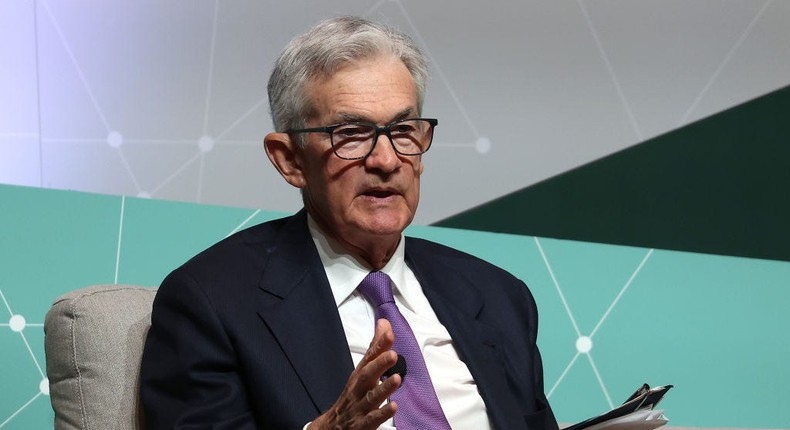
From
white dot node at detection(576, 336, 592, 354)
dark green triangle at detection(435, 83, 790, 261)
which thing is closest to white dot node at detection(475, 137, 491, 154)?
dark green triangle at detection(435, 83, 790, 261)

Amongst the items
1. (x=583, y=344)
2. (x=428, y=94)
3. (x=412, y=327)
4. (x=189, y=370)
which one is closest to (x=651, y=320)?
(x=583, y=344)

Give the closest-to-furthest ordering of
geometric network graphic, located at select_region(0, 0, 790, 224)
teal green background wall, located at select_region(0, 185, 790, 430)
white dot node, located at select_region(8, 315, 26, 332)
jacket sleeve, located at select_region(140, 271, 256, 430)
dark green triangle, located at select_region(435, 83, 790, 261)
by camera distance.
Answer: jacket sleeve, located at select_region(140, 271, 256, 430)
white dot node, located at select_region(8, 315, 26, 332)
geometric network graphic, located at select_region(0, 0, 790, 224)
teal green background wall, located at select_region(0, 185, 790, 430)
dark green triangle, located at select_region(435, 83, 790, 261)

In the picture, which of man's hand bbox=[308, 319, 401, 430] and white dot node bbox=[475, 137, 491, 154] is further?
white dot node bbox=[475, 137, 491, 154]

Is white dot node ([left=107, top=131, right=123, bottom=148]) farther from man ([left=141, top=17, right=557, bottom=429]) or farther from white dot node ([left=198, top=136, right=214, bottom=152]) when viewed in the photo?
man ([left=141, top=17, right=557, bottom=429])

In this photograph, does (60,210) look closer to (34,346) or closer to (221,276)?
(34,346)

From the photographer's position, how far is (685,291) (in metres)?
3.19

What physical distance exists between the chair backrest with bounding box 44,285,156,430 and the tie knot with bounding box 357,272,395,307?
43 cm

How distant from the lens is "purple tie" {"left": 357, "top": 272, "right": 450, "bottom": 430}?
1.91 metres

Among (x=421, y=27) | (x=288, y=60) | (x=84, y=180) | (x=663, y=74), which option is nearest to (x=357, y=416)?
(x=288, y=60)

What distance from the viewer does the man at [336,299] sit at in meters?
1.84

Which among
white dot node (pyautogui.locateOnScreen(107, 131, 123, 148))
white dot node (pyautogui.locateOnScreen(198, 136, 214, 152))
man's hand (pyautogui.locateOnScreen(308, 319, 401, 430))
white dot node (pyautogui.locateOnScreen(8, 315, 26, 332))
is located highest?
white dot node (pyautogui.locateOnScreen(107, 131, 123, 148))

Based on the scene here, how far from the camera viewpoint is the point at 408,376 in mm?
1961

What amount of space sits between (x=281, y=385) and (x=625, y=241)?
1663mm

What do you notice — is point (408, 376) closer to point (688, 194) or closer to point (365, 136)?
point (365, 136)
